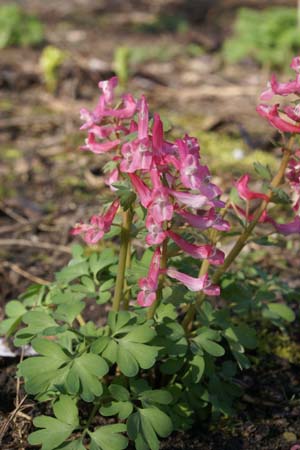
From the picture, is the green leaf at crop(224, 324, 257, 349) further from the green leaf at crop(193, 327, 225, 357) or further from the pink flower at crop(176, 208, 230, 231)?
the pink flower at crop(176, 208, 230, 231)

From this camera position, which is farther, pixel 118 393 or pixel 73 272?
pixel 73 272

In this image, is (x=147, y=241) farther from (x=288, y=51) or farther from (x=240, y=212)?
(x=288, y=51)

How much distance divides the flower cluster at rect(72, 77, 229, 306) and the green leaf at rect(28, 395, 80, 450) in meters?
0.41

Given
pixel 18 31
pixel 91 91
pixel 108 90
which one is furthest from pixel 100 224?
pixel 18 31

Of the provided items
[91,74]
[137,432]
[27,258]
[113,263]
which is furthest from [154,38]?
[137,432]

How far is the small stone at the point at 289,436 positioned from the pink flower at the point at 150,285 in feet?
2.67

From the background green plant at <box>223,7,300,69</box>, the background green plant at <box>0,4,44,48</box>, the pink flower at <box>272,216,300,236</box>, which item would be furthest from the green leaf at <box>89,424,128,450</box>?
the background green plant at <box>0,4,44,48</box>

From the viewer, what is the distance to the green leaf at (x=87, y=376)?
1980 mm

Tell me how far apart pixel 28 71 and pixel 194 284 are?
15.9ft

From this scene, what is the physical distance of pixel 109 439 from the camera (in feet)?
6.60

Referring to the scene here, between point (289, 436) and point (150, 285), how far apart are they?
867 millimetres

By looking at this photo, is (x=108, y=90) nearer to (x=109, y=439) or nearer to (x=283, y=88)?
(x=283, y=88)

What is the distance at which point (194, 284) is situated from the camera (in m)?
2.09

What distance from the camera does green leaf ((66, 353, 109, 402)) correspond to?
6.50ft
